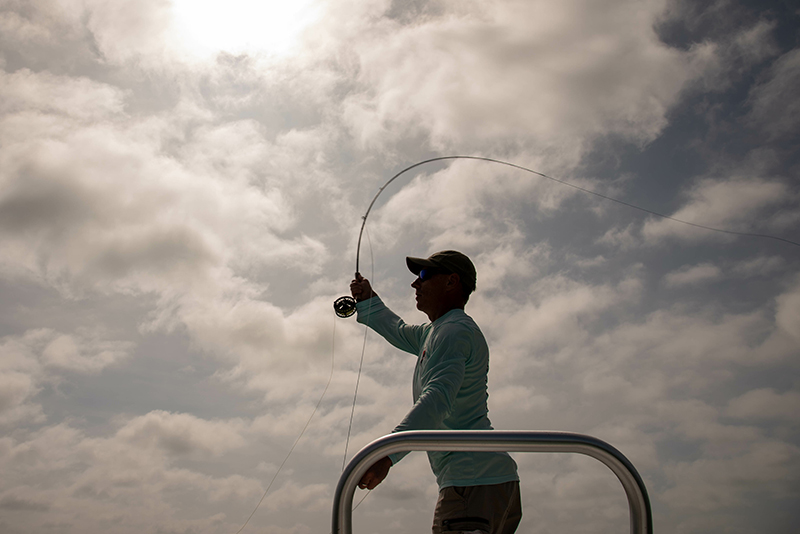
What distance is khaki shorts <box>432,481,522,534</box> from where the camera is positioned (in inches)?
107

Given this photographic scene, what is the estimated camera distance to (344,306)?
5035mm

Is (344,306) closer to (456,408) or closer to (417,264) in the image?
(417,264)

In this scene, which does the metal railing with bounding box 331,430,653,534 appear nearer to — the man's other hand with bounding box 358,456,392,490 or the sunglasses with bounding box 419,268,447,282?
the man's other hand with bounding box 358,456,392,490

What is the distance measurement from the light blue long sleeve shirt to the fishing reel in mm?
1509

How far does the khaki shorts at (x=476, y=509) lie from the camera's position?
273cm

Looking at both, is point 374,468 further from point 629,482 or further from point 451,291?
point 451,291

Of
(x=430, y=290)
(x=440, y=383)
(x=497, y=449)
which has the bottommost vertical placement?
(x=497, y=449)

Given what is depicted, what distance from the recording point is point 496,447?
173 centimetres

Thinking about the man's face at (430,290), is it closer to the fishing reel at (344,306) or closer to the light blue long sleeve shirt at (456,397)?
the light blue long sleeve shirt at (456,397)

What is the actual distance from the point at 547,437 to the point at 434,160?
5.02m

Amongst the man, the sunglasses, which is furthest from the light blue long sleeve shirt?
the sunglasses

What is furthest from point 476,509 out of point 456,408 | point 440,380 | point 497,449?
point 497,449

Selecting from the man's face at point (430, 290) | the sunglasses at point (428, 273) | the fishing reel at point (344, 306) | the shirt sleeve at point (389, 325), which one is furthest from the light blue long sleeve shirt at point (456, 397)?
the fishing reel at point (344, 306)

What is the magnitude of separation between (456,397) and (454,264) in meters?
1.00
